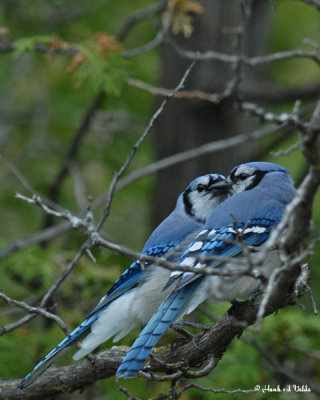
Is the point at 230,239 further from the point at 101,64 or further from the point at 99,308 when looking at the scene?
the point at 101,64

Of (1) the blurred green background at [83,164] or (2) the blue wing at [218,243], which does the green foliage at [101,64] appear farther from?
(2) the blue wing at [218,243]

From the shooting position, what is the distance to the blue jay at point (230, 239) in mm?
2441

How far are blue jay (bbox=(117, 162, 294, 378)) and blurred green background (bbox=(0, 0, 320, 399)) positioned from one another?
77 centimetres

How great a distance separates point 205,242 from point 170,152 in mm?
2736

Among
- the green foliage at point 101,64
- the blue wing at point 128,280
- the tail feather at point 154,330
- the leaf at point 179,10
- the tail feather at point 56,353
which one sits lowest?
the tail feather at point 154,330

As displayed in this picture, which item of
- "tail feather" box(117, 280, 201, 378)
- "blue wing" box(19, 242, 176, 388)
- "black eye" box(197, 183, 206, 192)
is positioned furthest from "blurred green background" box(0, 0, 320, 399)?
"black eye" box(197, 183, 206, 192)

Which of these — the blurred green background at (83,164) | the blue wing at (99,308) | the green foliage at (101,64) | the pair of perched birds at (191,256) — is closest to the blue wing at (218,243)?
the pair of perched birds at (191,256)

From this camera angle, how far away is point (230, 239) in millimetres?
2500

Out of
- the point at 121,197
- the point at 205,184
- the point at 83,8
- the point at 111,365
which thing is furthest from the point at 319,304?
the point at 83,8

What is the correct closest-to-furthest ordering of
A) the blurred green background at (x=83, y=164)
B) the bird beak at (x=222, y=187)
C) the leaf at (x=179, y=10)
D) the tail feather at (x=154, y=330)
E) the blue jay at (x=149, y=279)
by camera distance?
the tail feather at (x=154, y=330) < the blue jay at (x=149, y=279) < the bird beak at (x=222, y=187) < the blurred green background at (x=83, y=164) < the leaf at (x=179, y=10)

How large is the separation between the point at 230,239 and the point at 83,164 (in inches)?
157

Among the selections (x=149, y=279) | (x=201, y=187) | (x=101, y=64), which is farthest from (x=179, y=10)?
A: (x=149, y=279)

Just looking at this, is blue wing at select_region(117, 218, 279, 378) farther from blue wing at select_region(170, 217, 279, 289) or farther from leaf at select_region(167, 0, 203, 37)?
leaf at select_region(167, 0, 203, 37)

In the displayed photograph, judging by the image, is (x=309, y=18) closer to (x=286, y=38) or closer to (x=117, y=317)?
(x=286, y=38)
